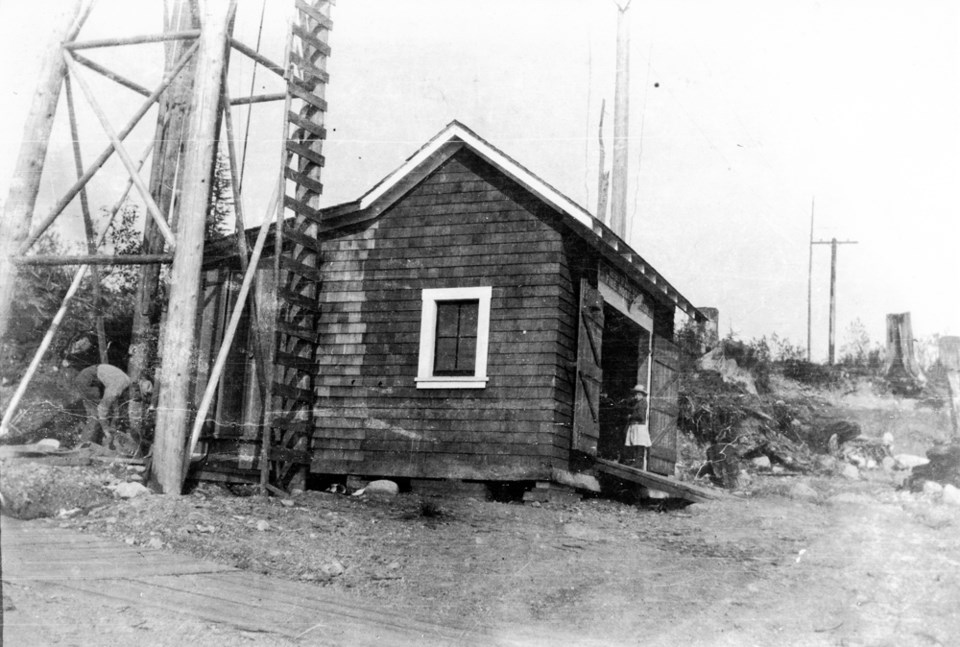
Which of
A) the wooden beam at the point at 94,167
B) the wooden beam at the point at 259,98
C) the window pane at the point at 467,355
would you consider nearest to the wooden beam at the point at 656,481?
the window pane at the point at 467,355

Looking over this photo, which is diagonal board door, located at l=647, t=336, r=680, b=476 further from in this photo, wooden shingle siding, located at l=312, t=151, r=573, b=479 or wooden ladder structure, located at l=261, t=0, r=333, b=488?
wooden ladder structure, located at l=261, t=0, r=333, b=488

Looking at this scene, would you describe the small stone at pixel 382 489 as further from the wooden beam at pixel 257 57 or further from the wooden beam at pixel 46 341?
the wooden beam at pixel 257 57

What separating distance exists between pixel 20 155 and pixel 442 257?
5520 mm

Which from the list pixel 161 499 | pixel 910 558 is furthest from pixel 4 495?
pixel 910 558

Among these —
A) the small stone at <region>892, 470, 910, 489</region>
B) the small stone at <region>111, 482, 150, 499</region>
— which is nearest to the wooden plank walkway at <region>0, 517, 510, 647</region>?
the small stone at <region>111, 482, 150, 499</region>

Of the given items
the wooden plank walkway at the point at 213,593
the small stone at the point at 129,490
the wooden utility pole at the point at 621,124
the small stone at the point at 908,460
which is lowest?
the wooden plank walkway at the point at 213,593

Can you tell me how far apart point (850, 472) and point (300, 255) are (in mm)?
12112

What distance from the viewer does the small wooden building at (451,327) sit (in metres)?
12.0

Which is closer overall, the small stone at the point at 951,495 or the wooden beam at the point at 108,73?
the wooden beam at the point at 108,73

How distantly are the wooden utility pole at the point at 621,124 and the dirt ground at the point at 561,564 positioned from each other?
30.3 feet

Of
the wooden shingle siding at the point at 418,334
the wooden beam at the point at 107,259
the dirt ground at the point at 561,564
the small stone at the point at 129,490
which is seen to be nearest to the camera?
the dirt ground at the point at 561,564

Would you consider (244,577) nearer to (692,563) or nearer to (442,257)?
(692,563)

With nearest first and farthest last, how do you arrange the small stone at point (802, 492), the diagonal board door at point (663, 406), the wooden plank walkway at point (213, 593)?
the wooden plank walkway at point (213, 593) → the small stone at point (802, 492) → the diagonal board door at point (663, 406)

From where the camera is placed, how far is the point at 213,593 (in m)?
6.52
